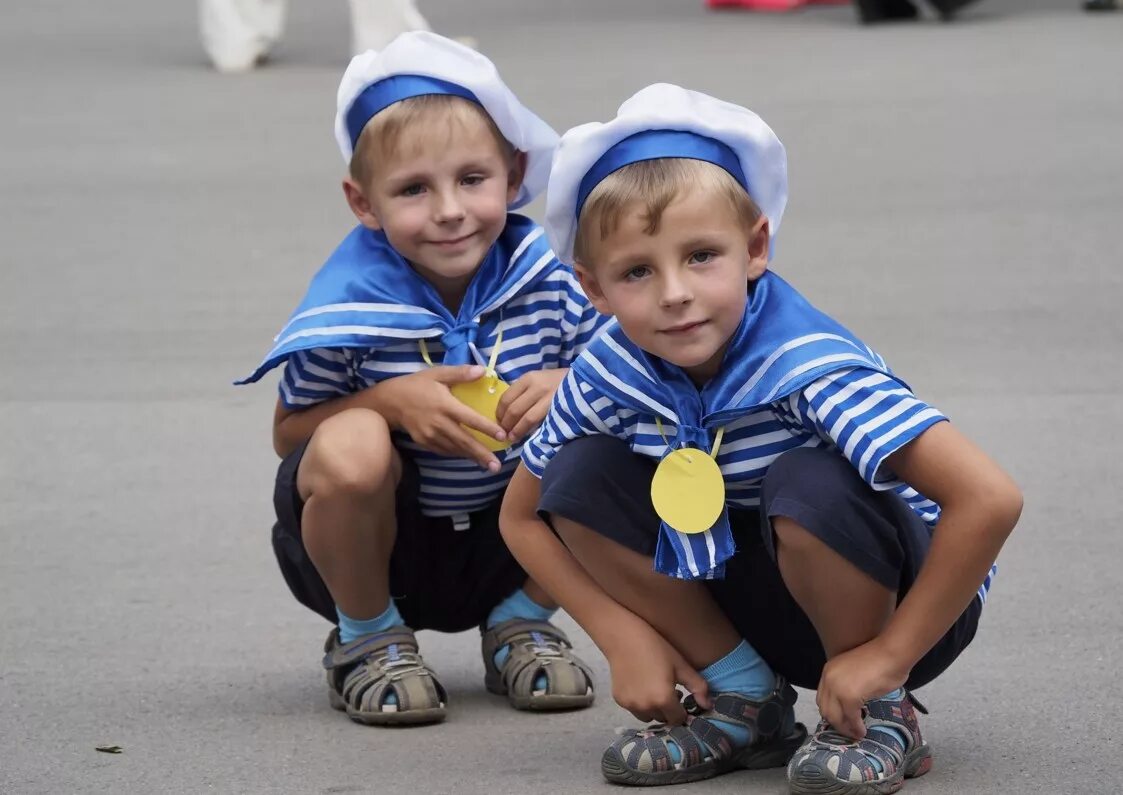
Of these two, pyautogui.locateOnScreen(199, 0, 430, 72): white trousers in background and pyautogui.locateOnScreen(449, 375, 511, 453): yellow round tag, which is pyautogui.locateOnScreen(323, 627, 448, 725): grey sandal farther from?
pyautogui.locateOnScreen(199, 0, 430, 72): white trousers in background

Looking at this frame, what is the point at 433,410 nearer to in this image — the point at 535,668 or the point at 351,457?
the point at 351,457

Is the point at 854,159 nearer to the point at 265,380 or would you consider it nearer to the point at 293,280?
the point at 293,280

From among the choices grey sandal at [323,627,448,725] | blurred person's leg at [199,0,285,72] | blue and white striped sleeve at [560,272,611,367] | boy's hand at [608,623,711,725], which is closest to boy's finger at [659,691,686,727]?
boy's hand at [608,623,711,725]

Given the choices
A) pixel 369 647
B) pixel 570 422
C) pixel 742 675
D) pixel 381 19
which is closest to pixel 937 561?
pixel 742 675

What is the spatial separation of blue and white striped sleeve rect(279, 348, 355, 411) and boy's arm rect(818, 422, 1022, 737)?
3.31 feet

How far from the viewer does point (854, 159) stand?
7621 millimetres

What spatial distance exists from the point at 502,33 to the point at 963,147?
13.7 feet

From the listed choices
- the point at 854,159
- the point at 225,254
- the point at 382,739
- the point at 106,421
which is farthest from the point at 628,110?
the point at 854,159

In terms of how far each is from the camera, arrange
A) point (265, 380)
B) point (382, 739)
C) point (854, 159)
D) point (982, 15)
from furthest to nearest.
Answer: point (982, 15)
point (854, 159)
point (265, 380)
point (382, 739)

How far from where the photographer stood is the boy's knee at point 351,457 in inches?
112

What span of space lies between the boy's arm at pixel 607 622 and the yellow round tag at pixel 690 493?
18 cm

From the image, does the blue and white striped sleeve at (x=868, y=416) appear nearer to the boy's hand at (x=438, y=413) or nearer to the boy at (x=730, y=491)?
the boy at (x=730, y=491)

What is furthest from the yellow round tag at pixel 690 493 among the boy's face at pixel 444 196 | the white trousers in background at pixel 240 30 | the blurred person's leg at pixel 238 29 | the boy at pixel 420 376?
the blurred person's leg at pixel 238 29

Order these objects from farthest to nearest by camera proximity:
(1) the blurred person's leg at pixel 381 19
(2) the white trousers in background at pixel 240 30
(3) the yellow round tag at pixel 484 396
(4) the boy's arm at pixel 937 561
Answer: (2) the white trousers in background at pixel 240 30 → (1) the blurred person's leg at pixel 381 19 → (3) the yellow round tag at pixel 484 396 → (4) the boy's arm at pixel 937 561
